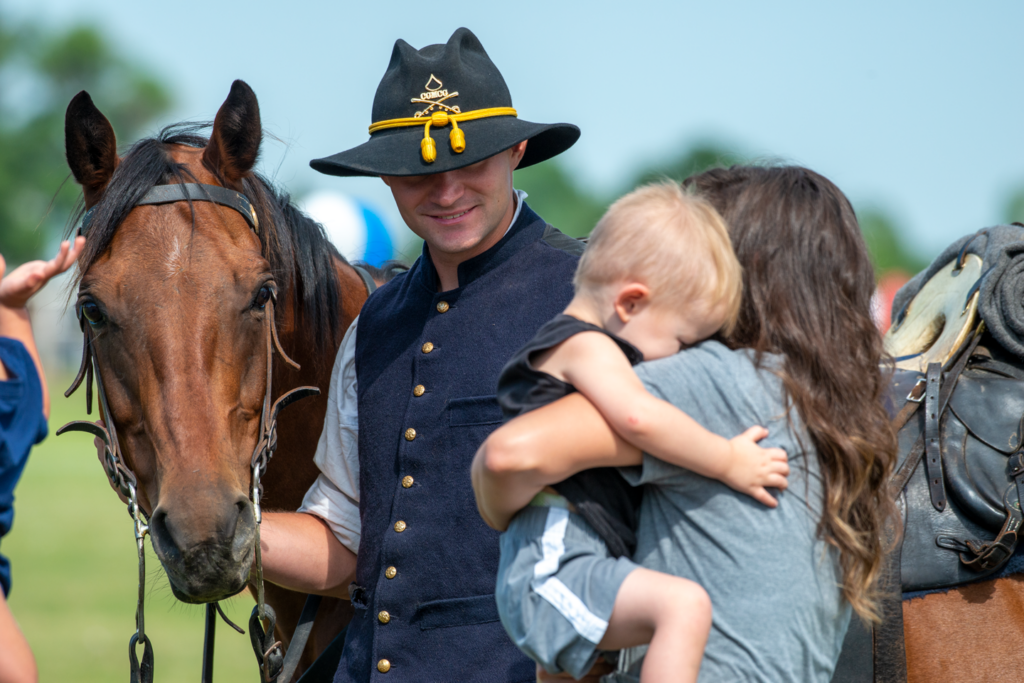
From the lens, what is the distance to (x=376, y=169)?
2.25m

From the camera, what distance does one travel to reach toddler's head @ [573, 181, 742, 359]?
152 centimetres

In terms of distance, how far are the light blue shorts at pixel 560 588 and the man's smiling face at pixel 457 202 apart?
957 millimetres

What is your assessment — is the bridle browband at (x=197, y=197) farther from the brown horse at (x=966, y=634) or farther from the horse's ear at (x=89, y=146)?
the brown horse at (x=966, y=634)

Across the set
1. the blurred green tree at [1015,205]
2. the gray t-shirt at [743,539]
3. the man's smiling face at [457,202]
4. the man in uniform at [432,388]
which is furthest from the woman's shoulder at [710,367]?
the blurred green tree at [1015,205]

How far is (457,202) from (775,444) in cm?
112

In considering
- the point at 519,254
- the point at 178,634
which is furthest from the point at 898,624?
the point at 178,634

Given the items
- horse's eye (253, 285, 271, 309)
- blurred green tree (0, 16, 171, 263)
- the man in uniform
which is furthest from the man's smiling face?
blurred green tree (0, 16, 171, 263)

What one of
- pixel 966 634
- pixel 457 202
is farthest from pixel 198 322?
pixel 966 634

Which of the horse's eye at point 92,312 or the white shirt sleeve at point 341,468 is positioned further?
the white shirt sleeve at point 341,468

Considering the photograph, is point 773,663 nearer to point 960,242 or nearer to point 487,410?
point 487,410

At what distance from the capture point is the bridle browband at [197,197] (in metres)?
2.42

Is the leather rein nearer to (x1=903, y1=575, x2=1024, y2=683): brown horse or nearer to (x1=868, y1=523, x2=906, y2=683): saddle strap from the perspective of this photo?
(x1=868, y1=523, x2=906, y2=683): saddle strap

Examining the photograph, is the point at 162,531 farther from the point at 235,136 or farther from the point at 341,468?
the point at 235,136

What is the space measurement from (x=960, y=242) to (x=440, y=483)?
1772 millimetres
